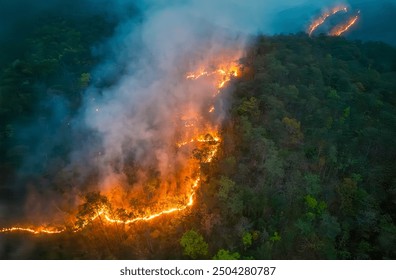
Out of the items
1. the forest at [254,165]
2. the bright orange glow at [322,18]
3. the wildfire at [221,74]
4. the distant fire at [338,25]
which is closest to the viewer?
the forest at [254,165]

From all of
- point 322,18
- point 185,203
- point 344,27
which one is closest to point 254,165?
point 185,203

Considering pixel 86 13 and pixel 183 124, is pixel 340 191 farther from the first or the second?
pixel 86 13

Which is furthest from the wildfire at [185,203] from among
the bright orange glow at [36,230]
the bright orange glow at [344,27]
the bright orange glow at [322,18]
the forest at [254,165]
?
the bright orange glow at [344,27]

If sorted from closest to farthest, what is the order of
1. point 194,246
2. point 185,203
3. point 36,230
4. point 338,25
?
1. point 194,246
2. point 36,230
3. point 185,203
4. point 338,25

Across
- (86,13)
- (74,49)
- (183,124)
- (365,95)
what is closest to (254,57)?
(365,95)

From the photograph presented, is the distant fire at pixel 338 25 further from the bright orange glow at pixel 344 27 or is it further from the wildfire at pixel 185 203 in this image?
the wildfire at pixel 185 203

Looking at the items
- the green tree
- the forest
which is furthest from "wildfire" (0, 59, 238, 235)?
the green tree

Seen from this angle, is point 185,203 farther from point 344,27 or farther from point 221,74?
point 344,27
